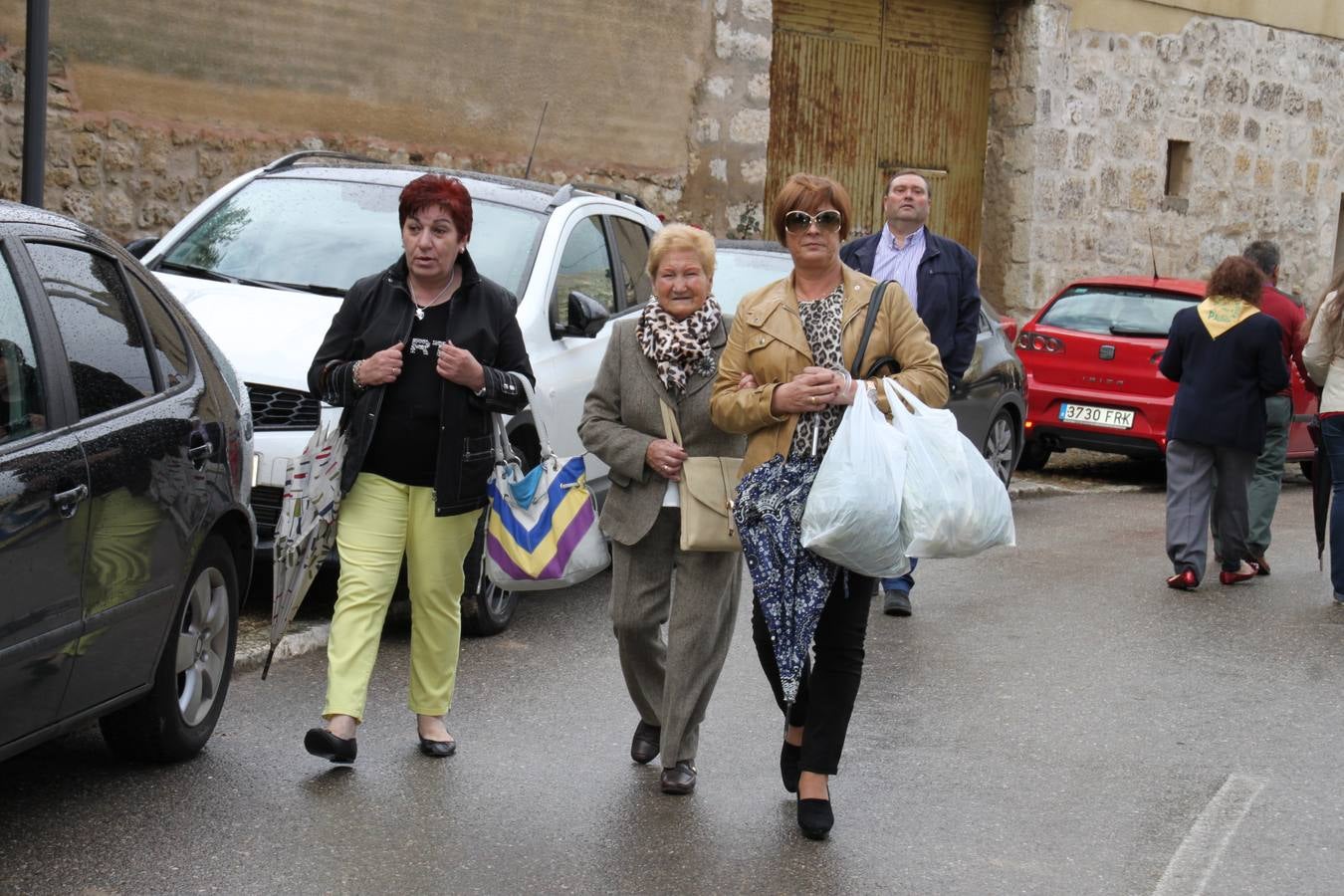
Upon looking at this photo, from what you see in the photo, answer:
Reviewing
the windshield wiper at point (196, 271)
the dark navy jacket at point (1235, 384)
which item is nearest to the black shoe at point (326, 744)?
the windshield wiper at point (196, 271)

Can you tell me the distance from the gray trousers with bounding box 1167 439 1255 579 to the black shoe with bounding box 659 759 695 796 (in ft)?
15.8

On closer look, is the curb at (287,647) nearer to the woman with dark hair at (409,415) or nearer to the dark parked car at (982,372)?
the woman with dark hair at (409,415)

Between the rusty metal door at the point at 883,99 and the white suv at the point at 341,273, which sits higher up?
the rusty metal door at the point at 883,99

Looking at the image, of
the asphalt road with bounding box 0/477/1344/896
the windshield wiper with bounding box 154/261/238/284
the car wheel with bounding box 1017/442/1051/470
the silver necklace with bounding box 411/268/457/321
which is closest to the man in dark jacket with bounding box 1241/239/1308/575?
the asphalt road with bounding box 0/477/1344/896

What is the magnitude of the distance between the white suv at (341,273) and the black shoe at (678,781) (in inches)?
85.2

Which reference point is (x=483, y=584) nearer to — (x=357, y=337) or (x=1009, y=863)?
(x=357, y=337)

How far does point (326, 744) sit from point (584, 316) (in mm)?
3198

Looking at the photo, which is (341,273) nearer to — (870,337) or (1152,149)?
(870,337)

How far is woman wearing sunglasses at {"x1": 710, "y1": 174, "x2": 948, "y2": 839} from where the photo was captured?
5.14 m

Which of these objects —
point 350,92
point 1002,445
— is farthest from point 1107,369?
point 350,92

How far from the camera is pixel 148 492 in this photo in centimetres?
501

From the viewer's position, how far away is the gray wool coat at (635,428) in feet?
17.9

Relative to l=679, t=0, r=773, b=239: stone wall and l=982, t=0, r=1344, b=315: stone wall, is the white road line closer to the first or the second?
l=679, t=0, r=773, b=239: stone wall

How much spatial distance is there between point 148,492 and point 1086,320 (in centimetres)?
1027
